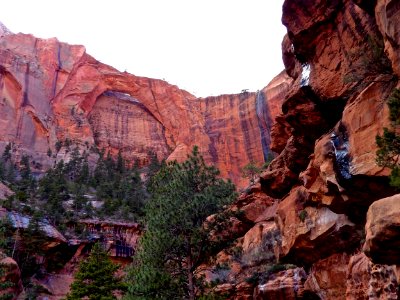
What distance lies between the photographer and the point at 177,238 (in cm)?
1708

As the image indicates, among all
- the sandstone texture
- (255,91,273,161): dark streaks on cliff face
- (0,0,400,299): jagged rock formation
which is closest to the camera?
the sandstone texture

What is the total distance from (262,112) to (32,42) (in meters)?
39.7

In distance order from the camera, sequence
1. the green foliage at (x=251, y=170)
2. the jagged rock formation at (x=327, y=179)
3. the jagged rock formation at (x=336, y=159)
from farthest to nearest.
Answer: the green foliage at (x=251, y=170) → the jagged rock formation at (x=327, y=179) → the jagged rock formation at (x=336, y=159)

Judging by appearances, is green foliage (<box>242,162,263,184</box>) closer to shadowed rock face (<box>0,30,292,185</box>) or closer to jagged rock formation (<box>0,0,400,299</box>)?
shadowed rock face (<box>0,30,292,185</box>)

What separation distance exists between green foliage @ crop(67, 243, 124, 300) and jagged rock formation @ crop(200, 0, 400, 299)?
699 cm

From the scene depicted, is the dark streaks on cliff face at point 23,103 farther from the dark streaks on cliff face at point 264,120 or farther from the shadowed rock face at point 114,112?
the dark streaks on cliff face at point 264,120

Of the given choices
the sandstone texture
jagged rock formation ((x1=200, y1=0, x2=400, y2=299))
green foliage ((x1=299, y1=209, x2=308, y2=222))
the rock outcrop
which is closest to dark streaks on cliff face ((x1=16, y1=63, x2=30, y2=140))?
the rock outcrop

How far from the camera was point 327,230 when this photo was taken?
1473 cm

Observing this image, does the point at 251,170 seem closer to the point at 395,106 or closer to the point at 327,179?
the point at 327,179

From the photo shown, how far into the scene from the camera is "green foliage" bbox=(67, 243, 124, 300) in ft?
66.8

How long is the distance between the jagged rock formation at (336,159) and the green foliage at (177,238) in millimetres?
1888

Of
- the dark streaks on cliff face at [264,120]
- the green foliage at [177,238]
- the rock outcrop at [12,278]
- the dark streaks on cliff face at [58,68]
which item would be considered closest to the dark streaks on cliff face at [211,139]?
the dark streaks on cliff face at [264,120]

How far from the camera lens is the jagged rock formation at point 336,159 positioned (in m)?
9.80

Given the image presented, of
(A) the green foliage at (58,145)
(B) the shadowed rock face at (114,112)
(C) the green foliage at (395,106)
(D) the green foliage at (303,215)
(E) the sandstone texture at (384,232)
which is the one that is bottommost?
(E) the sandstone texture at (384,232)
